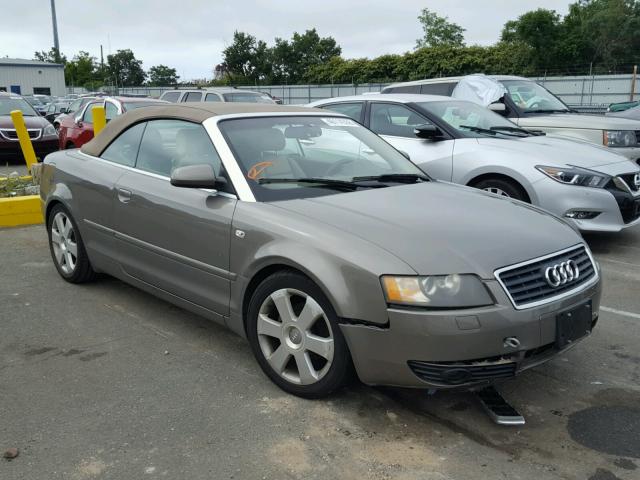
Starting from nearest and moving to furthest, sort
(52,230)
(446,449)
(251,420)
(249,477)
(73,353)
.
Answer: (249,477) → (446,449) → (251,420) → (73,353) → (52,230)

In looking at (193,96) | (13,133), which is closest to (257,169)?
(13,133)

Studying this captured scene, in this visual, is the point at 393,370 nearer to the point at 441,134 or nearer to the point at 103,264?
the point at 103,264

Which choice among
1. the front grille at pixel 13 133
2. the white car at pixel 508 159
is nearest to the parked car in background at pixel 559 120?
the white car at pixel 508 159

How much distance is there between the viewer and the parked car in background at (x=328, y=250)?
2.90 metres

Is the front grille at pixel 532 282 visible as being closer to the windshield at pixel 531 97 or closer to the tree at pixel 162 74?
the windshield at pixel 531 97

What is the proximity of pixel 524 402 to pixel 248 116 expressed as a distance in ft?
7.89

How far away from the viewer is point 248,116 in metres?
4.16

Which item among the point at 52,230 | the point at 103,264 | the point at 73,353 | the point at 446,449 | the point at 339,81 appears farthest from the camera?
the point at 339,81

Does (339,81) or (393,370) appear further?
(339,81)

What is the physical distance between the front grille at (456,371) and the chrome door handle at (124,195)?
7.83 ft

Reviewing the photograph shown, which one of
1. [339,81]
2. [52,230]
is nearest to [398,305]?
[52,230]

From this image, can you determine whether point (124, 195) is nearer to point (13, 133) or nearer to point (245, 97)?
point (13, 133)

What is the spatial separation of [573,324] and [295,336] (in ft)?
4.56

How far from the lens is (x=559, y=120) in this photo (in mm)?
8781
